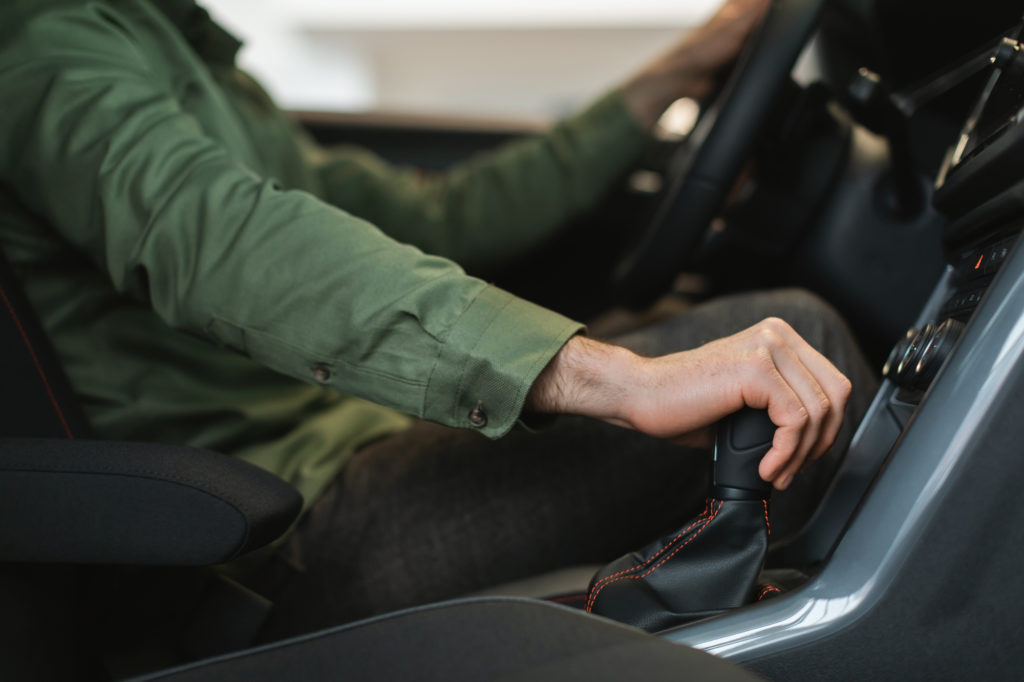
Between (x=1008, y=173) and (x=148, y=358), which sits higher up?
(x=1008, y=173)

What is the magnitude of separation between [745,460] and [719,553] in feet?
0.20

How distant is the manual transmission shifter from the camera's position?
44 cm

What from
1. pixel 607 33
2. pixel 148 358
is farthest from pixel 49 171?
pixel 607 33

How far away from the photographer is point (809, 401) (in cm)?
44

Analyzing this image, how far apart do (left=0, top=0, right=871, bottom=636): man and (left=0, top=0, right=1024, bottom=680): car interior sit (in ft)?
0.17

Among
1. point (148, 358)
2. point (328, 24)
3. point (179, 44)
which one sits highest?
point (179, 44)

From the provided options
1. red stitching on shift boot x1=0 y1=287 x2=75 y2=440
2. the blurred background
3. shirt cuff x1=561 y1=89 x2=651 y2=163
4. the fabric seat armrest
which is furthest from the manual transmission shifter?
the blurred background

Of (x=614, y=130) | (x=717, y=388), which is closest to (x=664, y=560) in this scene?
(x=717, y=388)

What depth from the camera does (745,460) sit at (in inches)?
17.6

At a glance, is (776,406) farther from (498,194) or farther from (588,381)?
(498,194)

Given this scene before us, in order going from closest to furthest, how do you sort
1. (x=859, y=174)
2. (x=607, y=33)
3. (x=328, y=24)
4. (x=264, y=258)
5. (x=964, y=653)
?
1. (x=964, y=653)
2. (x=264, y=258)
3. (x=859, y=174)
4. (x=607, y=33)
5. (x=328, y=24)

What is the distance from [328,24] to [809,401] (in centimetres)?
466

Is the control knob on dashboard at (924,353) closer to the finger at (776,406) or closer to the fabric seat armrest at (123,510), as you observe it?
the finger at (776,406)

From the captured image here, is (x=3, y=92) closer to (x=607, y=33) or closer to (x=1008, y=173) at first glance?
(x=1008, y=173)
